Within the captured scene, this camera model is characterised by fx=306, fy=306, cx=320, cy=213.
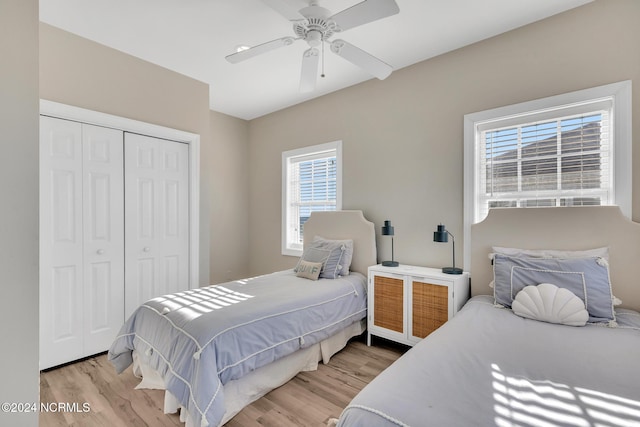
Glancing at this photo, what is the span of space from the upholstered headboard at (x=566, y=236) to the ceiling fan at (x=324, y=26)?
1.56 metres

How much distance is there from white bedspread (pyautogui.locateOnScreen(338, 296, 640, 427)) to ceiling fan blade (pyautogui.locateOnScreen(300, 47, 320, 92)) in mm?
2032

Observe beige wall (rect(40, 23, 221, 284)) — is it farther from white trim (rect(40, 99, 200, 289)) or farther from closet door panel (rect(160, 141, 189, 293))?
closet door panel (rect(160, 141, 189, 293))

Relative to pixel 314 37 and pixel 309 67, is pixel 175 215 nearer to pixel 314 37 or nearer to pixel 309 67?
pixel 309 67

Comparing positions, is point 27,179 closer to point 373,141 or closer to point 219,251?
point 373,141

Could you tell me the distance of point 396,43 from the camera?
2.73m

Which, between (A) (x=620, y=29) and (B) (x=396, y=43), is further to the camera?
(B) (x=396, y=43)

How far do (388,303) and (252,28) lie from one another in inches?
106

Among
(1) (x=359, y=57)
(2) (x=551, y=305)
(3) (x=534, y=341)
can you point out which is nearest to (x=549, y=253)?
(2) (x=551, y=305)

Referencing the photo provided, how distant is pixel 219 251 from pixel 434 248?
10.0 feet

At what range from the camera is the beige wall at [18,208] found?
785 millimetres

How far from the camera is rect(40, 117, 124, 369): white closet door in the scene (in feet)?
8.30

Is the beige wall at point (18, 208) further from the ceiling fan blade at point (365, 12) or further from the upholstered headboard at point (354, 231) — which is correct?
the upholstered headboard at point (354, 231)

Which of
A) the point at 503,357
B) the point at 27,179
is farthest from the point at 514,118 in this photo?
the point at 27,179

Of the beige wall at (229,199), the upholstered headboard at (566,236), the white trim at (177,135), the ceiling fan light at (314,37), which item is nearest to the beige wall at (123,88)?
the white trim at (177,135)
